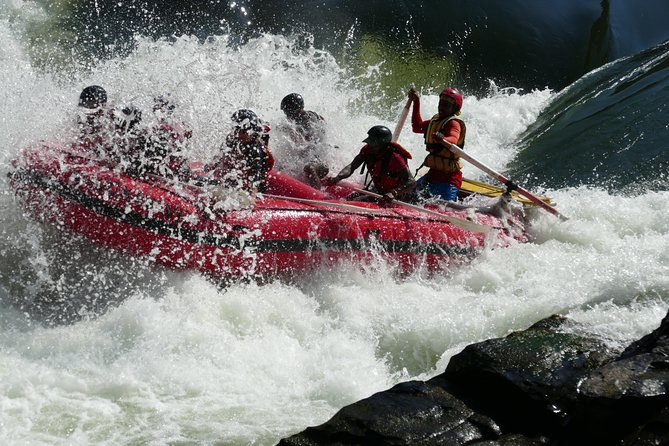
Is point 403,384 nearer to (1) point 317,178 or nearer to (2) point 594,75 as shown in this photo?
(1) point 317,178

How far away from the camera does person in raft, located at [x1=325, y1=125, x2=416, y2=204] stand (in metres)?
6.40

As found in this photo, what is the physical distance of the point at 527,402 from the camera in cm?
349

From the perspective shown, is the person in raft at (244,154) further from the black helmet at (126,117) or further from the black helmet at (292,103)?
the black helmet at (292,103)

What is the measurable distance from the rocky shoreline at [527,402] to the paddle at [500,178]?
297cm

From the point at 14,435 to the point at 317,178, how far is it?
3.85 meters

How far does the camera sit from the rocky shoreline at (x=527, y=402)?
10.1ft

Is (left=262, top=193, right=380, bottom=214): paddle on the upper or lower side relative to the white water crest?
upper

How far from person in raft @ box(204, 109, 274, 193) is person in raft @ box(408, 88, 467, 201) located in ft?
6.28

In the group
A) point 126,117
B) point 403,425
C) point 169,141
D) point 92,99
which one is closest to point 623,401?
point 403,425

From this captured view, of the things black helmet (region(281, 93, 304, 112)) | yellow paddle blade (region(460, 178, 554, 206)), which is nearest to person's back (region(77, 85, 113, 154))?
→ black helmet (region(281, 93, 304, 112))

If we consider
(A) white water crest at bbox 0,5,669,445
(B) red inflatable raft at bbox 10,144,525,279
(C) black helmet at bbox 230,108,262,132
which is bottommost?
(A) white water crest at bbox 0,5,669,445

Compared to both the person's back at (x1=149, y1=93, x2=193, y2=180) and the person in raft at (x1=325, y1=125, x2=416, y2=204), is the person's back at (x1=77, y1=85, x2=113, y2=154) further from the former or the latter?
the person in raft at (x1=325, y1=125, x2=416, y2=204)

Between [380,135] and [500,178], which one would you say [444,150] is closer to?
[500,178]

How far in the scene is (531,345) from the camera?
3846 millimetres
